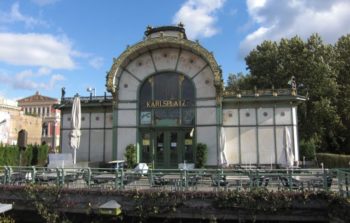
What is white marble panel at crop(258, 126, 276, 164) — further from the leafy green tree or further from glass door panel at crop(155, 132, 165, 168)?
the leafy green tree

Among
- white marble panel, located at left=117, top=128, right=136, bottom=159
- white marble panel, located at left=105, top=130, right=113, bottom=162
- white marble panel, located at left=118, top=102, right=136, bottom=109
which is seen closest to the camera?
white marble panel, located at left=117, top=128, right=136, bottom=159

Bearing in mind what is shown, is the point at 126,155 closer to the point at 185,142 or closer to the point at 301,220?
the point at 185,142

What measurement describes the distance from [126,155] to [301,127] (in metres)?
17.2

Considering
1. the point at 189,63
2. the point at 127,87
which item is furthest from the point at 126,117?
the point at 189,63

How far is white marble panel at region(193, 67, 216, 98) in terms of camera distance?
71.7ft

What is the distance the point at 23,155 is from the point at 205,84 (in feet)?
57.0

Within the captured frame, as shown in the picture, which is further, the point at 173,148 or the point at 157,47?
the point at 157,47

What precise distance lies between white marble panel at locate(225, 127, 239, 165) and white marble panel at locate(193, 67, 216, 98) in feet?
8.01

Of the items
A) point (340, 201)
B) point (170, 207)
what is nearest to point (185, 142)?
point (170, 207)

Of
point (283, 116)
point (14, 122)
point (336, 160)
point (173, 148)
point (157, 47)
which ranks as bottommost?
point (336, 160)

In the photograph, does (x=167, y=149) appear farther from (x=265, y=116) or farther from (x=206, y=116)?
(x=265, y=116)

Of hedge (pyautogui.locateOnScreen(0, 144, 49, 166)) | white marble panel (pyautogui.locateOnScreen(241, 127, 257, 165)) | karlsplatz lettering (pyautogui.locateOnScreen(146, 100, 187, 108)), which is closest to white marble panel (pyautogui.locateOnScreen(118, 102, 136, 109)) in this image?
karlsplatz lettering (pyautogui.locateOnScreen(146, 100, 187, 108))

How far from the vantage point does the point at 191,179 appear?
1274cm

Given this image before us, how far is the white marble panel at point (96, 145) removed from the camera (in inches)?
930
